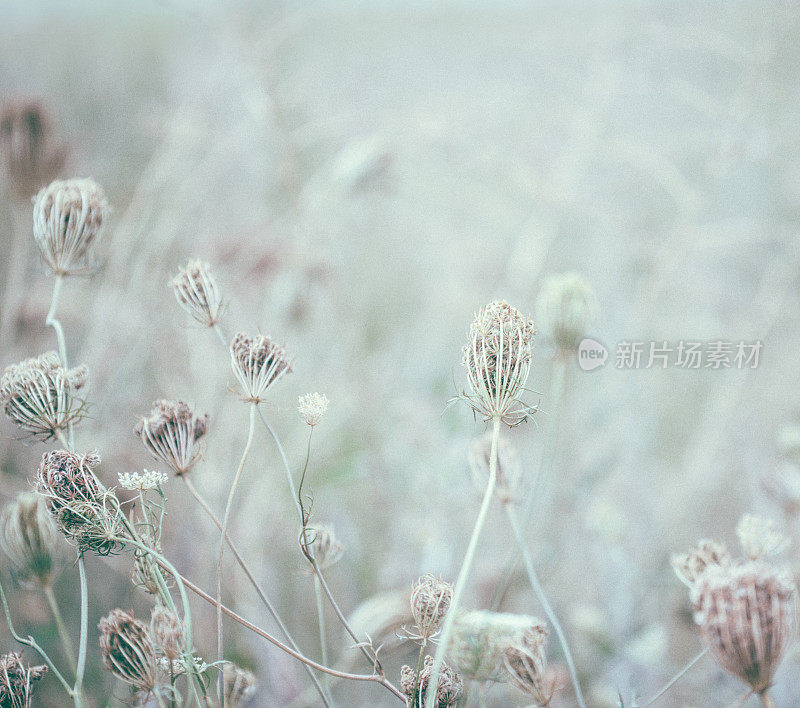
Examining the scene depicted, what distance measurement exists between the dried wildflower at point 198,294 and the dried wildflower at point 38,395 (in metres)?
0.07

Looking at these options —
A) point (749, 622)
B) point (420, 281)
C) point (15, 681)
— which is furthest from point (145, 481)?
point (420, 281)

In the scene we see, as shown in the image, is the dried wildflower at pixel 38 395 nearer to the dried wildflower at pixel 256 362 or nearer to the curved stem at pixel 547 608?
the dried wildflower at pixel 256 362

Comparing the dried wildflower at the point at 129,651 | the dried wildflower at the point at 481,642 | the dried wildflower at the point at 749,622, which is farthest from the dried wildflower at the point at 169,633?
the dried wildflower at the point at 749,622

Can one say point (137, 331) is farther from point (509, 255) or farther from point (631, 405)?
point (631, 405)

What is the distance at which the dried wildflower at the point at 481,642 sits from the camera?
26 cm

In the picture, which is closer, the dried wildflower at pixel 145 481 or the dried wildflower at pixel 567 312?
the dried wildflower at pixel 145 481

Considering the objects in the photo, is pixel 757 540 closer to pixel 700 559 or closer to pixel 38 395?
pixel 700 559

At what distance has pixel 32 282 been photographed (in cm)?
75

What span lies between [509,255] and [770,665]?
0.74 metres

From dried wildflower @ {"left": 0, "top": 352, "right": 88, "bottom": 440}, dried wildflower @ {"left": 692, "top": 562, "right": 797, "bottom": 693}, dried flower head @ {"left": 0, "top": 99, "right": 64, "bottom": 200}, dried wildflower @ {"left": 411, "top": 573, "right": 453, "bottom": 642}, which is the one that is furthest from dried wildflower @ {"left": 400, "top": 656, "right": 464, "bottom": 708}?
dried flower head @ {"left": 0, "top": 99, "right": 64, "bottom": 200}

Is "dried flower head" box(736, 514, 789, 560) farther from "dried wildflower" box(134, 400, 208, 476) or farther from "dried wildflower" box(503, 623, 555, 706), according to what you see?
A: "dried wildflower" box(134, 400, 208, 476)

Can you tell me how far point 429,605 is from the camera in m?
0.29

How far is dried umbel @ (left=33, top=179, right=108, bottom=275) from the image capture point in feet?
1.07

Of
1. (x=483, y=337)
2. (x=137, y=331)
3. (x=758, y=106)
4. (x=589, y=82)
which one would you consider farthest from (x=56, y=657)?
(x=758, y=106)
